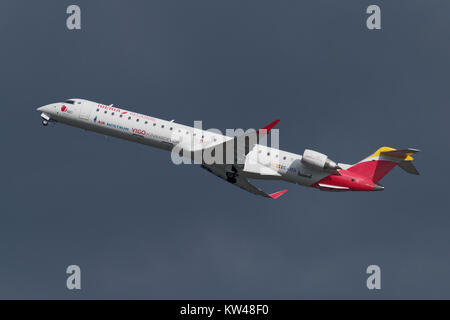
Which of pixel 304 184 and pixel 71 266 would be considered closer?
pixel 71 266

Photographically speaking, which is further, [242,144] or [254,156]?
[254,156]

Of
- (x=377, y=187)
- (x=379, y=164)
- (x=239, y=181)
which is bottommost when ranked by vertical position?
(x=377, y=187)

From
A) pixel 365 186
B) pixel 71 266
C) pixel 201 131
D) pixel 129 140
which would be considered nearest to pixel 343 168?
pixel 365 186

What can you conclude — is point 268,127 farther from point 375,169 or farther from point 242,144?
point 375,169

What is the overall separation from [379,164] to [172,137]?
588 inches

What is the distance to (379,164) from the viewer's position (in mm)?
46250

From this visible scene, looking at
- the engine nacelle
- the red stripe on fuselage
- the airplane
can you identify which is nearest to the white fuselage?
the airplane

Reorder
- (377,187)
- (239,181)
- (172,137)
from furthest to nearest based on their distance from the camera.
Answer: (239,181) < (377,187) < (172,137)

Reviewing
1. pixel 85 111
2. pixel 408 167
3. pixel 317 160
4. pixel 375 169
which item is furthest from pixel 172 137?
pixel 408 167

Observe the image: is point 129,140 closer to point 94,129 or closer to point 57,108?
point 94,129

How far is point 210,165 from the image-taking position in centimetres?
4562

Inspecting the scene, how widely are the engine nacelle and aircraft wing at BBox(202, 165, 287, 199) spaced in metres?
5.39

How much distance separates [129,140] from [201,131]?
530 centimetres

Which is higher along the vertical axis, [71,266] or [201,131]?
[201,131]
